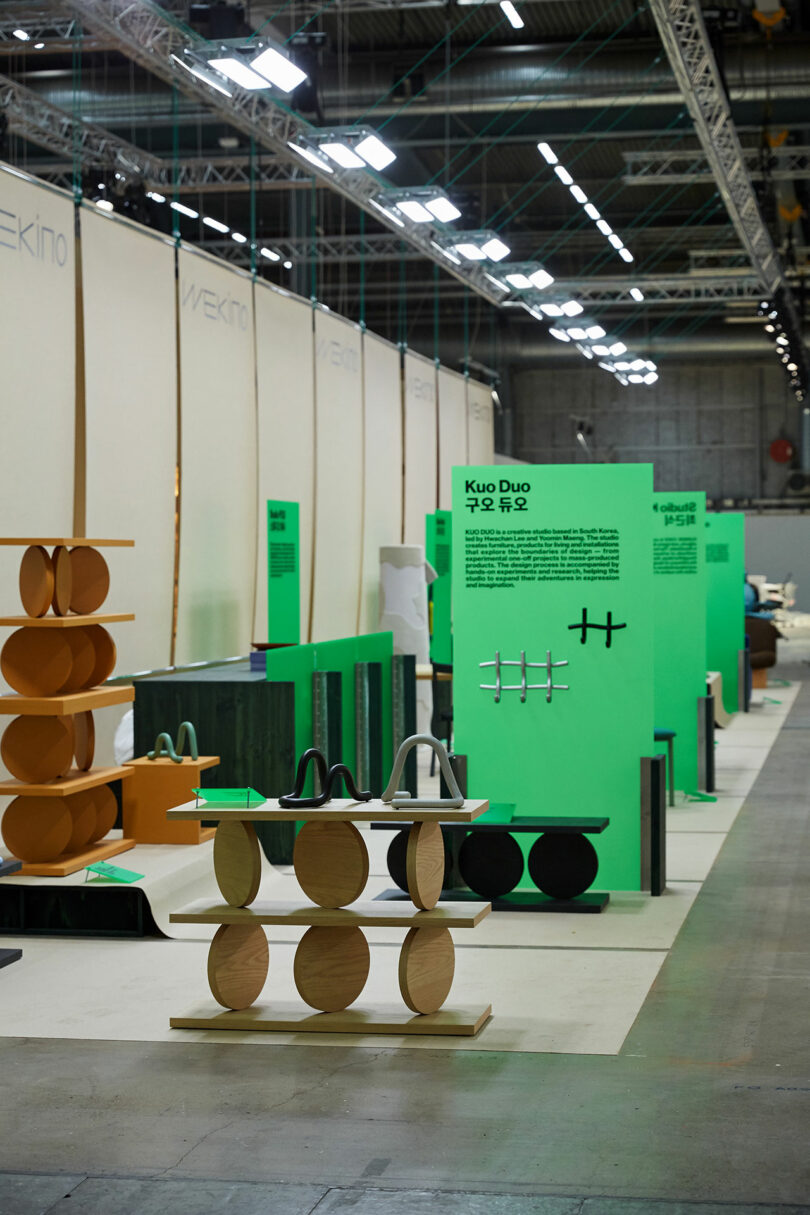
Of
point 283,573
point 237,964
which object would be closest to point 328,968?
point 237,964

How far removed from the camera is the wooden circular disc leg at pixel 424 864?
4.59 metres

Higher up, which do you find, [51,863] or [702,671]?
[702,671]

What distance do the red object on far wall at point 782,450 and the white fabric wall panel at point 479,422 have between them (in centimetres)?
1040

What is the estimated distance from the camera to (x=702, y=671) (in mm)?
9391

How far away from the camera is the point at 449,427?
59.2 ft

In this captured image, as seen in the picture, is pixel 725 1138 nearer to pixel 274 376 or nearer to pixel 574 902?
pixel 574 902

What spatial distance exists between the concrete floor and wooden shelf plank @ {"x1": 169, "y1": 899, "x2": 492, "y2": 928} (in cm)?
39

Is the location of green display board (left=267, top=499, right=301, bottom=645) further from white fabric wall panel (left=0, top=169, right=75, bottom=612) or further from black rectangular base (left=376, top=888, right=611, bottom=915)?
black rectangular base (left=376, top=888, right=611, bottom=915)

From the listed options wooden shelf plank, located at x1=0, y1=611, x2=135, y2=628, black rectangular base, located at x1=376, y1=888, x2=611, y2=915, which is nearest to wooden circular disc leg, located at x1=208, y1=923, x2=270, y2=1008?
black rectangular base, located at x1=376, y1=888, x2=611, y2=915

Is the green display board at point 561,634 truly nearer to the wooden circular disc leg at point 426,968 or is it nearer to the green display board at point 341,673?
the green display board at point 341,673

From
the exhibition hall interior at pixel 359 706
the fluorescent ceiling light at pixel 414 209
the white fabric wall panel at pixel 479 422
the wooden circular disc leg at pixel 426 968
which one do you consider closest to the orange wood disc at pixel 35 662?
the exhibition hall interior at pixel 359 706

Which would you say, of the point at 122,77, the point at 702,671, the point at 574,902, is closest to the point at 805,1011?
the point at 574,902

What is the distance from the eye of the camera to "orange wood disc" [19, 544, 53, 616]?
6.40 m

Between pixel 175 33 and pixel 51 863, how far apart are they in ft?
18.3
